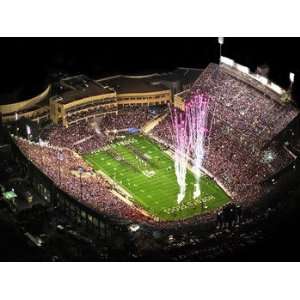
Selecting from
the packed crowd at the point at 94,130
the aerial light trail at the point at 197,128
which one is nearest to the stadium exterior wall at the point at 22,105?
the packed crowd at the point at 94,130

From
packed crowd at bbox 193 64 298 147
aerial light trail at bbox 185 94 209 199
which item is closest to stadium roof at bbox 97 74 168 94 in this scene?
packed crowd at bbox 193 64 298 147

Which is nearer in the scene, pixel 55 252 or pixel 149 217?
pixel 55 252

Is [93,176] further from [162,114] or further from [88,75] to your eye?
[88,75]

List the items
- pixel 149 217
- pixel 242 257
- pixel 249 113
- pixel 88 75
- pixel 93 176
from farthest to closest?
1. pixel 88 75
2. pixel 249 113
3. pixel 93 176
4. pixel 149 217
5. pixel 242 257

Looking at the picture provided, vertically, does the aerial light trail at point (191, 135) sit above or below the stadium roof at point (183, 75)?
below

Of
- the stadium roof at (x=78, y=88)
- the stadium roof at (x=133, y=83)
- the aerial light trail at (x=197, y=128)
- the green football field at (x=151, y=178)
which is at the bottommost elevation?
the green football field at (x=151, y=178)

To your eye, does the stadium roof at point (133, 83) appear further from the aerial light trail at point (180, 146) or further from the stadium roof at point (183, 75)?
the aerial light trail at point (180, 146)

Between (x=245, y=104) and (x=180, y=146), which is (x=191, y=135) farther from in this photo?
(x=245, y=104)

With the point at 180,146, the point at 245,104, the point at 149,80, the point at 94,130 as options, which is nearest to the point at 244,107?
the point at 245,104

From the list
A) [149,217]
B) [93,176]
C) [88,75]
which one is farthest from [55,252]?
[88,75]
